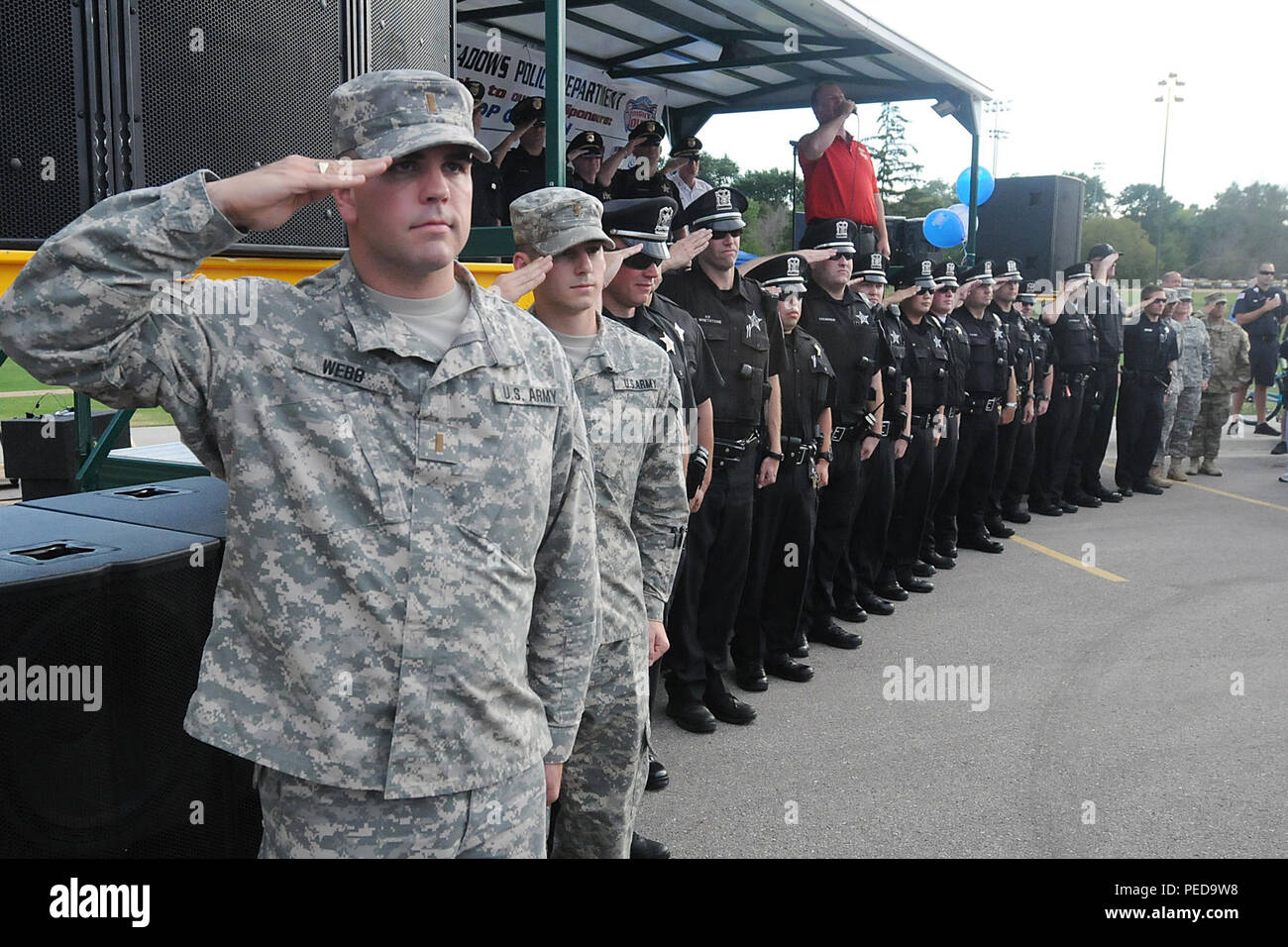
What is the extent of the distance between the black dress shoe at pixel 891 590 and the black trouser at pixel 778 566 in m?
→ 1.50

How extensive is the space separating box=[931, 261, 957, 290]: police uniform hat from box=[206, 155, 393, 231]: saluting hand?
623 centimetres

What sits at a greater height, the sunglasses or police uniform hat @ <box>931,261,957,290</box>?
police uniform hat @ <box>931,261,957,290</box>

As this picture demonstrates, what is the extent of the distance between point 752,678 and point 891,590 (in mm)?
1879

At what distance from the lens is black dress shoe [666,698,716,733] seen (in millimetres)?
4332

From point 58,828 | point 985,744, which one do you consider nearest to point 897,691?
point 985,744

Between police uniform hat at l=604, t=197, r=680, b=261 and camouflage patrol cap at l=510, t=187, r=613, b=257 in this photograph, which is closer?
camouflage patrol cap at l=510, t=187, r=613, b=257

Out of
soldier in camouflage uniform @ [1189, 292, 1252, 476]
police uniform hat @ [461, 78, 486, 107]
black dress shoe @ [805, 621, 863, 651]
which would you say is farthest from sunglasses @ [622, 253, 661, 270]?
soldier in camouflage uniform @ [1189, 292, 1252, 476]

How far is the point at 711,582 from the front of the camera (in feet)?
14.8

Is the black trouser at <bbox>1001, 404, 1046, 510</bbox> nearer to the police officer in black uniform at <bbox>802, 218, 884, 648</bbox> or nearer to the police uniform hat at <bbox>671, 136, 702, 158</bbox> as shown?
the police officer in black uniform at <bbox>802, 218, 884, 648</bbox>

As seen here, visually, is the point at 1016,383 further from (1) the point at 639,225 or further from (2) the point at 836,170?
(1) the point at 639,225

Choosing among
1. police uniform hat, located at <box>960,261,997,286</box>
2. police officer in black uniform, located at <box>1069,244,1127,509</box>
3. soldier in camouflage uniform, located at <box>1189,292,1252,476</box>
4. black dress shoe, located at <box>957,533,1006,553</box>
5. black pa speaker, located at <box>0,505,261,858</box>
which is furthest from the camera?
soldier in camouflage uniform, located at <box>1189,292,1252,476</box>

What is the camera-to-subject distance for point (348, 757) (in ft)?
5.13

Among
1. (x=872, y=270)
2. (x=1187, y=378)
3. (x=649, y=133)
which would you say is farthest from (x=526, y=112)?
(x=1187, y=378)
